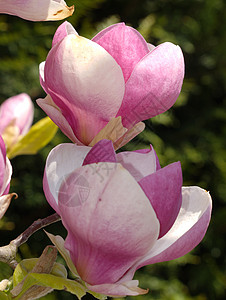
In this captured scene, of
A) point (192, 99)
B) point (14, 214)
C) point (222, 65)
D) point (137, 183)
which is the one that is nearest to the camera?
point (137, 183)

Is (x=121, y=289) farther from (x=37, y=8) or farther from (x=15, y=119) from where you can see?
(x=15, y=119)

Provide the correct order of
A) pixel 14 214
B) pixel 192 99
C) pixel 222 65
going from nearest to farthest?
pixel 14 214
pixel 222 65
pixel 192 99

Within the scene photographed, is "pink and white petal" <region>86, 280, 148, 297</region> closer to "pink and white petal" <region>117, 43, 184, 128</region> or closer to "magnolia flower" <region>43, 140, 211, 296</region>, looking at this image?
"magnolia flower" <region>43, 140, 211, 296</region>

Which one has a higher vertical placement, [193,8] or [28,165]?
[193,8]

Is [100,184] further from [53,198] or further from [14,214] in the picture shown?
[14,214]

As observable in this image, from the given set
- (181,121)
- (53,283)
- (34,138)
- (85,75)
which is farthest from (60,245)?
(181,121)

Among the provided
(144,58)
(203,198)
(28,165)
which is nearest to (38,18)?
(144,58)
